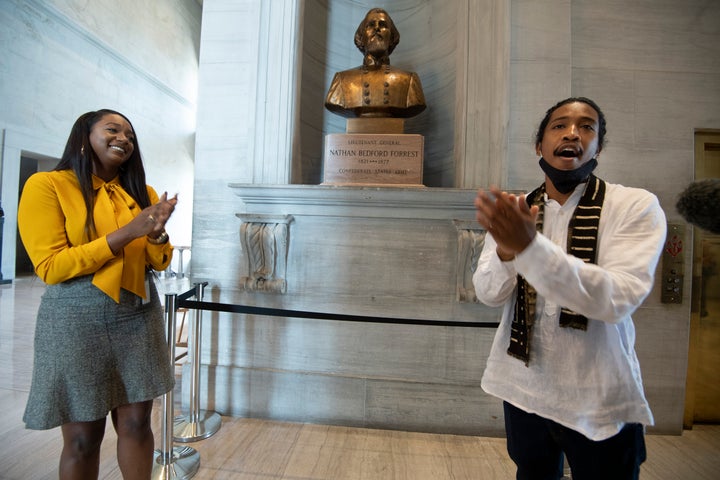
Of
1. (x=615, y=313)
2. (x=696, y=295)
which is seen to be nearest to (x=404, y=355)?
(x=615, y=313)

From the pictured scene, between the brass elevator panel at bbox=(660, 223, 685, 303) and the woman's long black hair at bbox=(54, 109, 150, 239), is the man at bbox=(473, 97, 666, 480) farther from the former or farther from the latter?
the brass elevator panel at bbox=(660, 223, 685, 303)

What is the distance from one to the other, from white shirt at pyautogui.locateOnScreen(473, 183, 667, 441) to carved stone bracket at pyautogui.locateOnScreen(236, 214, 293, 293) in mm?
2098

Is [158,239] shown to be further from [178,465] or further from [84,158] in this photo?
[178,465]

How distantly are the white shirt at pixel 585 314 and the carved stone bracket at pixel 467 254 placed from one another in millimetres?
1636

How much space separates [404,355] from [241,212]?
1.84 metres

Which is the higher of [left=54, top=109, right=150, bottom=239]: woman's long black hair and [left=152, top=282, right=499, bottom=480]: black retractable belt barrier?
[left=54, top=109, right=150, bottom=239]: woman's long black hair

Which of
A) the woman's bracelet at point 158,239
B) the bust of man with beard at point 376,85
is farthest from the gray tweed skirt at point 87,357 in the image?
the bust of man with beard at point 376,85

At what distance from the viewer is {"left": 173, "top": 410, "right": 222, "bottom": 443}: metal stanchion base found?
297cm

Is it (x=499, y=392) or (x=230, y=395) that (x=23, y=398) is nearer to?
(x=230, y=395)

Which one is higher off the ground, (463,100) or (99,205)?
(463,100)

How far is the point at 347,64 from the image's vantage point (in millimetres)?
4605

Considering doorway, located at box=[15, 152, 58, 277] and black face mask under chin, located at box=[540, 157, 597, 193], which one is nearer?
black face mask under chin, located at box=[540, 157, 597, 193]

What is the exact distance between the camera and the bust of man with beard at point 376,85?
141 inches

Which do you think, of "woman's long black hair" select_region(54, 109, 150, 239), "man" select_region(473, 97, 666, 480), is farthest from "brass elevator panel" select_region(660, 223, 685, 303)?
"woman's long black hair" select_region(54, 109, 150, 239)
